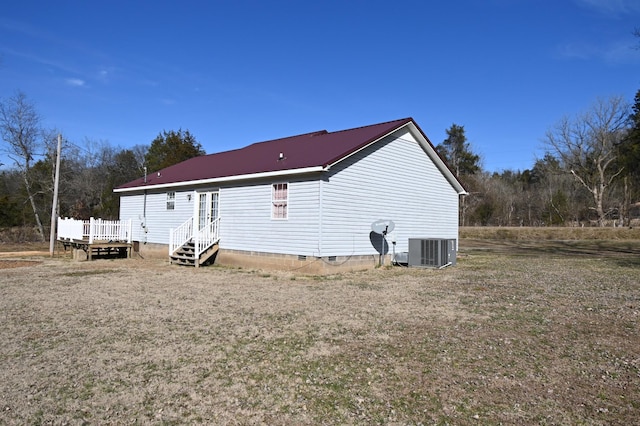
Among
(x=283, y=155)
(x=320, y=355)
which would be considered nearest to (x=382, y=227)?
(x=283, y=155)

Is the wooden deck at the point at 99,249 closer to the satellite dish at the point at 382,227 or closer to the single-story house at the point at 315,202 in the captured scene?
the single-story house at the point at 315,202

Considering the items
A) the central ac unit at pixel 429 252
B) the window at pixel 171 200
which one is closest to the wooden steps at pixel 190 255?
the window at pixel 171 200

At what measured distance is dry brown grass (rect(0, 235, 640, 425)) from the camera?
3740mm

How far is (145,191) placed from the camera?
2039cm

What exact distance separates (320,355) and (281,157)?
35.2 ft

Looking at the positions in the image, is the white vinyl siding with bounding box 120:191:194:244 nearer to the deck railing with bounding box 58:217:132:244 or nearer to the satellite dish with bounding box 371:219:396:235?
the deck railing with bounding box 58:217:132:244

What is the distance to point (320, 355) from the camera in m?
5.18

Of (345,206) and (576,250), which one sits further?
(576,250)

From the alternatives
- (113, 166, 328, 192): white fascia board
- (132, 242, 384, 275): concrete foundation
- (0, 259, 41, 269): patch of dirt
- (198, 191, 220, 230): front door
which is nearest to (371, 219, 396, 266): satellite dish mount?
(132, 242, 384, 275): concrete foundation

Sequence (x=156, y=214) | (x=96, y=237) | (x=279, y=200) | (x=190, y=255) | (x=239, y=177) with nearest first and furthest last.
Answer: (x=279, y=200)
(x=239, y=177)
(x=190, y=255)
(x=96, y=237)
(x=156, y=214)

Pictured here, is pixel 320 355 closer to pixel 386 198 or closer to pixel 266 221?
pixel 266 221

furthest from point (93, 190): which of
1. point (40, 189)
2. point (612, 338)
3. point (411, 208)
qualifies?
point (612, 338)

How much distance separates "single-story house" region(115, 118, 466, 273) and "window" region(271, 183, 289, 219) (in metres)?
0.03

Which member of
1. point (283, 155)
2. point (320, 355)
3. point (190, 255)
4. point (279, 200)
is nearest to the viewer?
point (320, 355)
